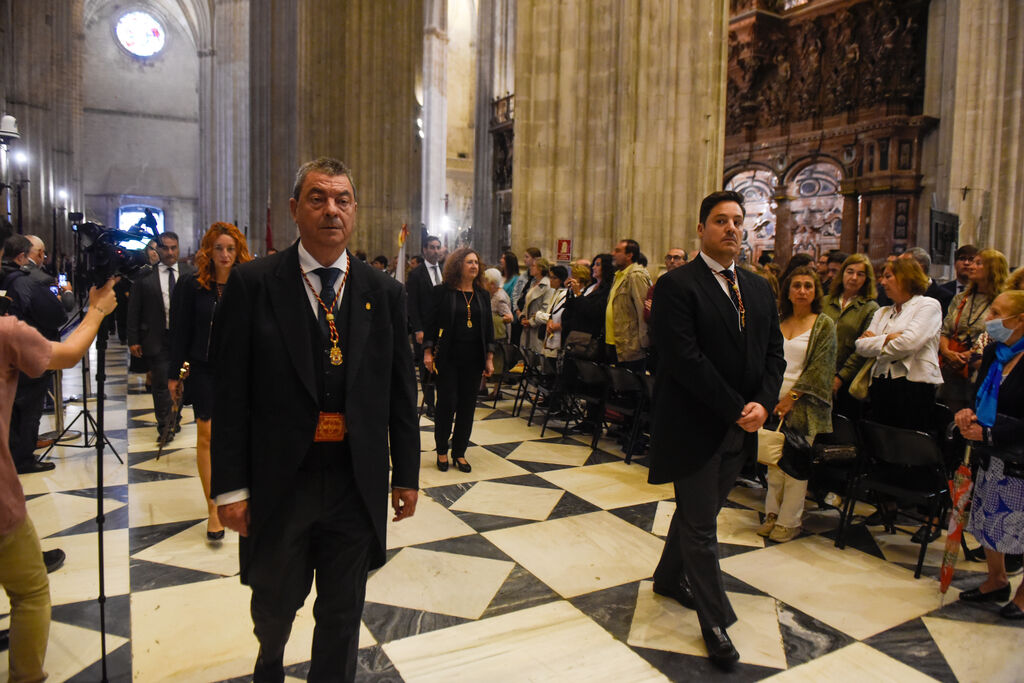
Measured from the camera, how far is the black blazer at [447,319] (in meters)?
5.83

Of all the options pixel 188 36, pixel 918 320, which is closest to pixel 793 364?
pixel 918 320

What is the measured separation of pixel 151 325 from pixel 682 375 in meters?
5.42

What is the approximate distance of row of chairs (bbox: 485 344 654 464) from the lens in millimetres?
6094

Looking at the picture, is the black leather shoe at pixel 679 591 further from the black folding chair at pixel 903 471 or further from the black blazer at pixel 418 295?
the black blazer at pixel 418 295

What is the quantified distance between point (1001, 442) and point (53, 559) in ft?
15.5

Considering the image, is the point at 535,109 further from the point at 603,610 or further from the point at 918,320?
the point at 603,610

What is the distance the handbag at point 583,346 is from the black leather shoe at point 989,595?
3795 millimetres

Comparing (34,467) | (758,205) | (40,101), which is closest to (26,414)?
(34,467)

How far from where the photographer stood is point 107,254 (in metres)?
2.65

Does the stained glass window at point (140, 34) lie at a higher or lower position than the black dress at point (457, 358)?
higher

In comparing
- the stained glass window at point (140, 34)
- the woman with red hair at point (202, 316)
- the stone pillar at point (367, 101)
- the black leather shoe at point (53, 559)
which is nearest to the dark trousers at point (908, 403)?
the woman with red hair at point (202, 316)

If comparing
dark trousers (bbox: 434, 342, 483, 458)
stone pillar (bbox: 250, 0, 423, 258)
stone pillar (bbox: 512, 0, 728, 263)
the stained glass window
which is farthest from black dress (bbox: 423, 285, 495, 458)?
the stained glass window

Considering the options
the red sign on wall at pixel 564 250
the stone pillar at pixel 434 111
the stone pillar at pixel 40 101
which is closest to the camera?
the red sign on wall at pixel 564 250

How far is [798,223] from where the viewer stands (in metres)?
17.4
